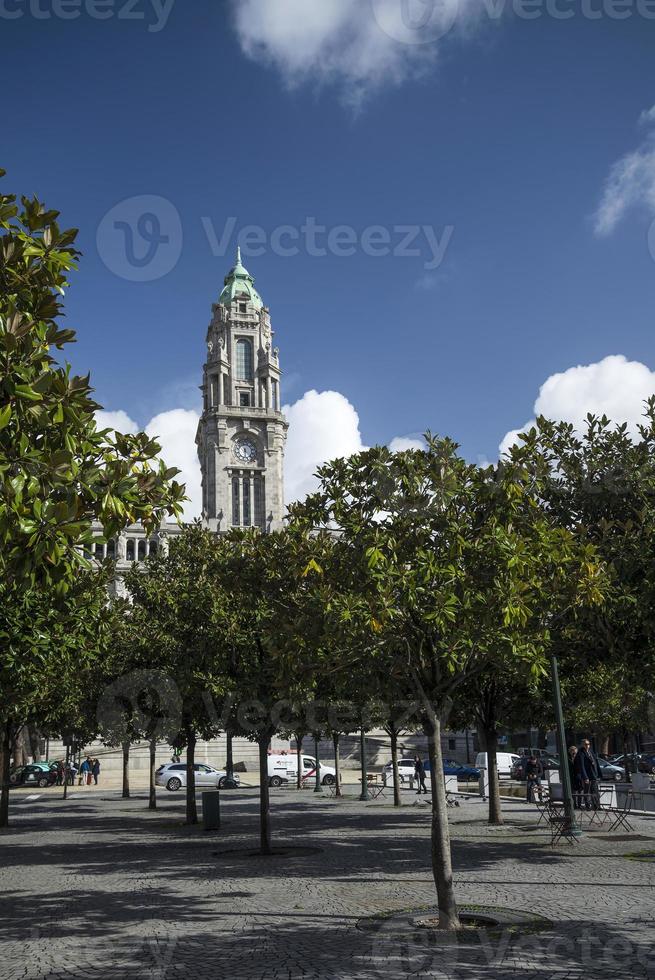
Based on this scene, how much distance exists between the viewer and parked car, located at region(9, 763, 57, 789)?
58156mm

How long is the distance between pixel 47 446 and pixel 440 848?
720 cm

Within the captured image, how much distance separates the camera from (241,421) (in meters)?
119

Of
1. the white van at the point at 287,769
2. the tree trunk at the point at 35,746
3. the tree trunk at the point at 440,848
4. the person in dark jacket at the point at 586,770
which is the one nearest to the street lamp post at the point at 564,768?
the person in dark jacket at the point at 586,770

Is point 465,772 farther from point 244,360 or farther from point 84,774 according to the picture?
point 244,360

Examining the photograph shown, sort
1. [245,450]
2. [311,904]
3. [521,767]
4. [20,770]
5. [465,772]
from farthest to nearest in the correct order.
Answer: [245,450], [20,770], [465,772], [521,767], [311,904]

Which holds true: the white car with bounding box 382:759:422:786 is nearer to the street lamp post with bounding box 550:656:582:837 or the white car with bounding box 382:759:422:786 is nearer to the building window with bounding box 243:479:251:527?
the street lamp post with bounding box 550:656:582:837

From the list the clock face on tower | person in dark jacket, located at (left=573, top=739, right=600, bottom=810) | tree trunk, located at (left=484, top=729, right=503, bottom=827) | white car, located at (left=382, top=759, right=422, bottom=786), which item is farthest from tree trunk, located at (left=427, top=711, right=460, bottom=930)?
the clock face on tower

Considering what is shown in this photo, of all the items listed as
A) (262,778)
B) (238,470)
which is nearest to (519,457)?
(262,778)

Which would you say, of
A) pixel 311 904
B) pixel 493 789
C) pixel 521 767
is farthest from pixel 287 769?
pixel 311 904

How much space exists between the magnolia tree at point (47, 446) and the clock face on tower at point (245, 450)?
362 feet

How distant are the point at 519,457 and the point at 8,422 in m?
7.22

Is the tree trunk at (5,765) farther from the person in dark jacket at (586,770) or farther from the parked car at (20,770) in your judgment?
the parked car at (20,770)

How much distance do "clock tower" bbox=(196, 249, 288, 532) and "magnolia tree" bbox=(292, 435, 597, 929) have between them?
100200 mm

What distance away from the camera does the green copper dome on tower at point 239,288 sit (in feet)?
409
